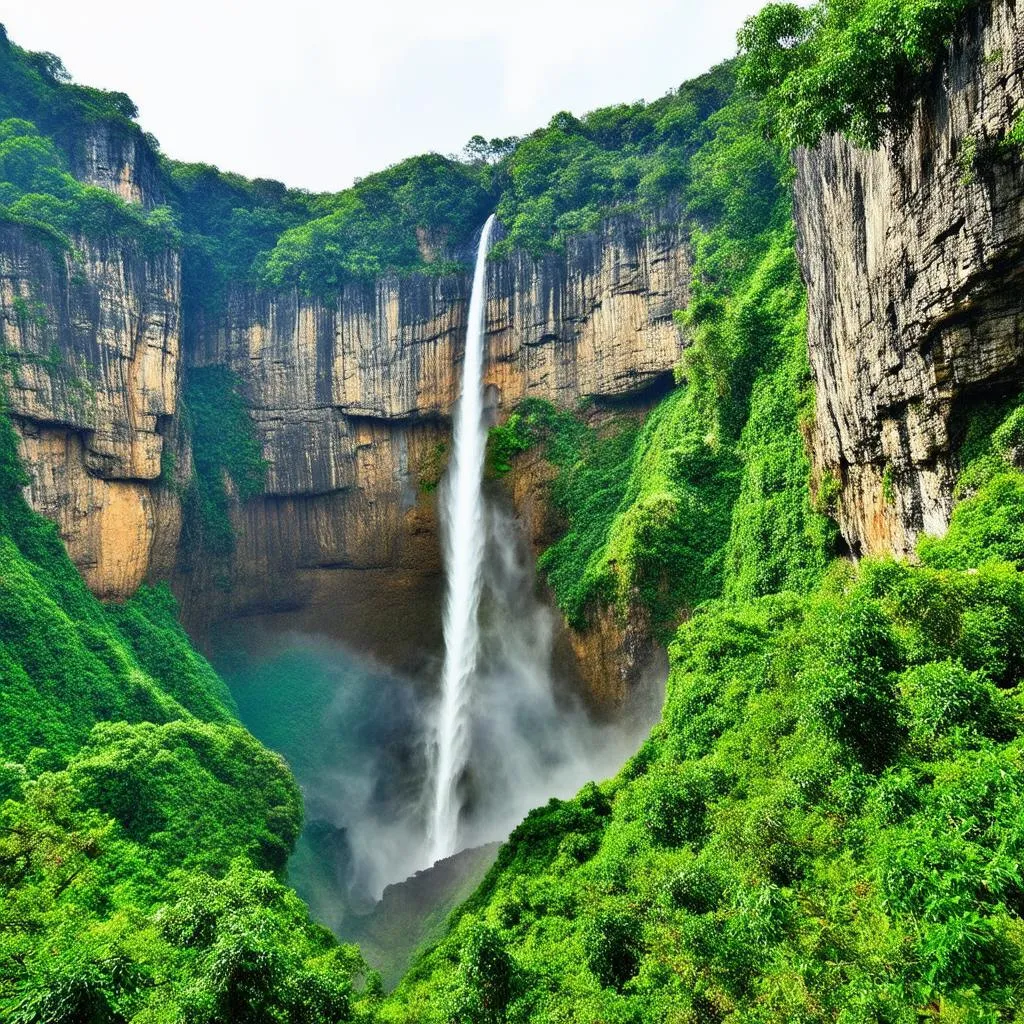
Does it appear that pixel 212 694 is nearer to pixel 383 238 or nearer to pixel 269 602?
pixel 269 602

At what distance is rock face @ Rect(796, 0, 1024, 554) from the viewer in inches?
304

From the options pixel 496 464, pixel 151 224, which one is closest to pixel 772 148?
pixel 496 464

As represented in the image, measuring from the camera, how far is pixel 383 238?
32.1 metres

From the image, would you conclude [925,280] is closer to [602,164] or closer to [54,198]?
[602,164]

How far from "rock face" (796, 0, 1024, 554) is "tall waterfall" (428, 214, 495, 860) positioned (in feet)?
50.1

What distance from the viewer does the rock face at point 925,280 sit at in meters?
7.71

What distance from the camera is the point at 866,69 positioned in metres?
8.95

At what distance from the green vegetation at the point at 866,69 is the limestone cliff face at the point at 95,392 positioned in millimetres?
23748

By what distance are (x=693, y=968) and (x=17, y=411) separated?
25.0 metres

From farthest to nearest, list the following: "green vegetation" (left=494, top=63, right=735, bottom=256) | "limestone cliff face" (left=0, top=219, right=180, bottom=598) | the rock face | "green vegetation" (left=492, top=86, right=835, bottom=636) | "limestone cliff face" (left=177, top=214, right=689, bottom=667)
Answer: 1. "limestone cliff face" (left=177, top=214, right=689, bottom=667)
2. "green vegetation" (left=494, top=63, right=735, bottom=256)
3. "limestone cliff face" (left=0, top=219, right=180, bottom=598)
4. "green vegetation" (left=492, top=86, right=835, bottom=636)
5. the rock face

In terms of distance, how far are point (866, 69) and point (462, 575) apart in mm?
20722

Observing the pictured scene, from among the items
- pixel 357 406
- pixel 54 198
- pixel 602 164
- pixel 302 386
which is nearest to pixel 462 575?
pixel 357 406

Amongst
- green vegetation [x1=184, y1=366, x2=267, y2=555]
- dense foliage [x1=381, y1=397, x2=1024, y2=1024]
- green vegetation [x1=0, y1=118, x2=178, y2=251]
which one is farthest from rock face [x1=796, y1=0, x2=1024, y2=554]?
green vegetation [x1=184, y1=366, x2=267, y2=555]

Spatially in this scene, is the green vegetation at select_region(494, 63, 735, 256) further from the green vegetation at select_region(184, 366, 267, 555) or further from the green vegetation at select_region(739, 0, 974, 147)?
the green vegetation at select_region(739, 0, 974, 147)
